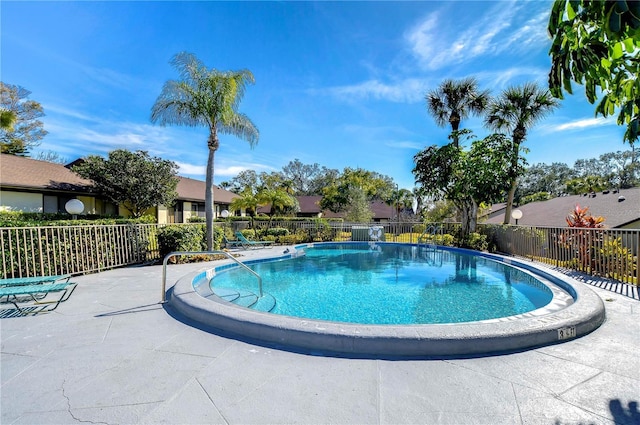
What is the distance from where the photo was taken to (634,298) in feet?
19.1

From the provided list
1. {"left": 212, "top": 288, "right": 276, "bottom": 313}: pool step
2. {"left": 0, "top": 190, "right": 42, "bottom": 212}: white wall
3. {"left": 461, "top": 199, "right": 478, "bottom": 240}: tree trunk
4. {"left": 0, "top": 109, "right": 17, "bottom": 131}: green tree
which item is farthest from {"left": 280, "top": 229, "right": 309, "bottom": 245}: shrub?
{"left": 0, "top": 109, "right": 17, "bottom": 131}: green tree

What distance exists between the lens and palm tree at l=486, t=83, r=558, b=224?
16359mm

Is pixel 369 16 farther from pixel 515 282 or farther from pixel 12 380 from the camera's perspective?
pixel 12 380

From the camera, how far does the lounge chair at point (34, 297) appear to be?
4992 mm

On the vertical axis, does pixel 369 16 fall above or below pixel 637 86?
above

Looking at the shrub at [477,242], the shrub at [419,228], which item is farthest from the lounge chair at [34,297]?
the shrub at [419,228]

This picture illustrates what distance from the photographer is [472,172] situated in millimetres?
16406

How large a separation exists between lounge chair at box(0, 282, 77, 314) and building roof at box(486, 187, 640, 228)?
24035 millimetres

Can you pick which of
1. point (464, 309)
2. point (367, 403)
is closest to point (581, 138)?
point (464, 309)

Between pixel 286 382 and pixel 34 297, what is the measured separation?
20.6 feet

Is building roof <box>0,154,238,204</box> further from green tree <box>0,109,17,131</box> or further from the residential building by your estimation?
green tree <box>0,109,17,131</box>

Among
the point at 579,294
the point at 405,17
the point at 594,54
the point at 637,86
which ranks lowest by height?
the point at 579,294

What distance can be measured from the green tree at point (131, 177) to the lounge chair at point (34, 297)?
13530 mm

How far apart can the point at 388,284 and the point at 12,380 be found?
7.90 m
